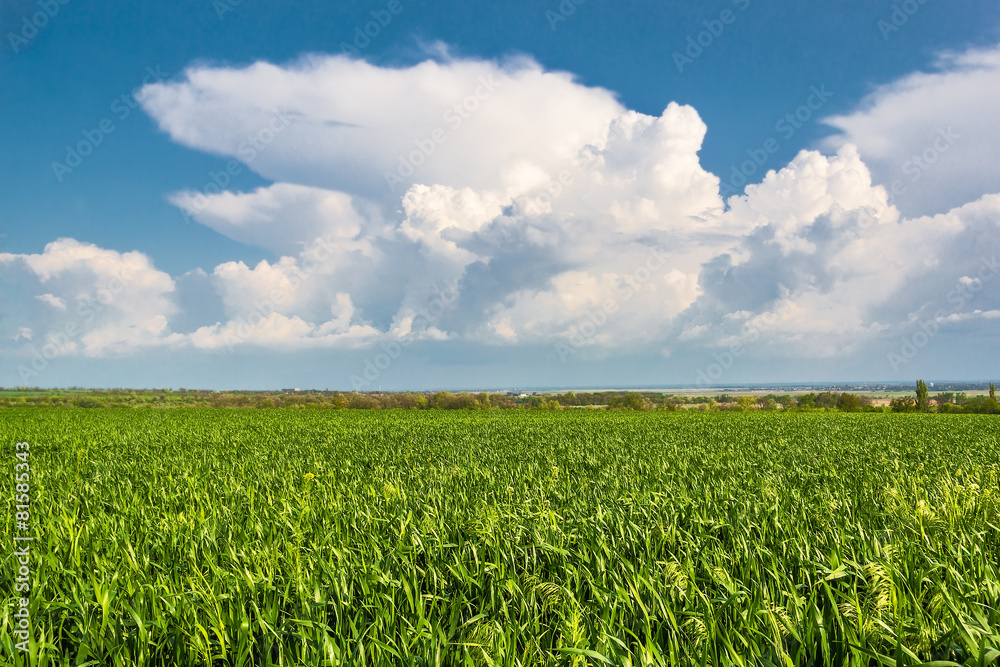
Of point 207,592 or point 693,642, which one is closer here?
point 693,642

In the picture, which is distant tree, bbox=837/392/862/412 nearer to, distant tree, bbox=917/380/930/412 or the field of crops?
distant tree, bbox=917/380/930/412

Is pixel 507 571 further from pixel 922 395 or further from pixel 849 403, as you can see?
pixel 922 395

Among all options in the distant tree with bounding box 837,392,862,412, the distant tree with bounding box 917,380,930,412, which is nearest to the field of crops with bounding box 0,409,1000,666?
the distant tree with bounding box 837,392,862,412

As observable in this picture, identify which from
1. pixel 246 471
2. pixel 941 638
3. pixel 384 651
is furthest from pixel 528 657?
pixel 246 471

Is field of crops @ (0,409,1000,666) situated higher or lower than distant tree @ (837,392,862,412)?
higher

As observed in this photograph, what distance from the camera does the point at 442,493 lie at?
310 inches

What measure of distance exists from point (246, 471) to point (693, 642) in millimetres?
10603

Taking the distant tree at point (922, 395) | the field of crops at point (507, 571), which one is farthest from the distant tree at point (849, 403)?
the field of crops at point (507, 571)

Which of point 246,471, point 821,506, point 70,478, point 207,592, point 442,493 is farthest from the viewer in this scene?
point 246,471

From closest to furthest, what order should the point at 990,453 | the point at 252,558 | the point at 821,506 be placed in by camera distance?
the point at 252,558, the point at 821,506, the point at 990,453

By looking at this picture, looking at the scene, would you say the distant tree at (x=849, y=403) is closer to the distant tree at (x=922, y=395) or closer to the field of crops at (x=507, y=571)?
the distant tree at (x=922, y=395)

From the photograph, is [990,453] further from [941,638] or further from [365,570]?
[365,570]

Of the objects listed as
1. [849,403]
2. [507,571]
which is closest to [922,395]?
[849,403]

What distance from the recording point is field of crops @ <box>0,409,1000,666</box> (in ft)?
10.1
